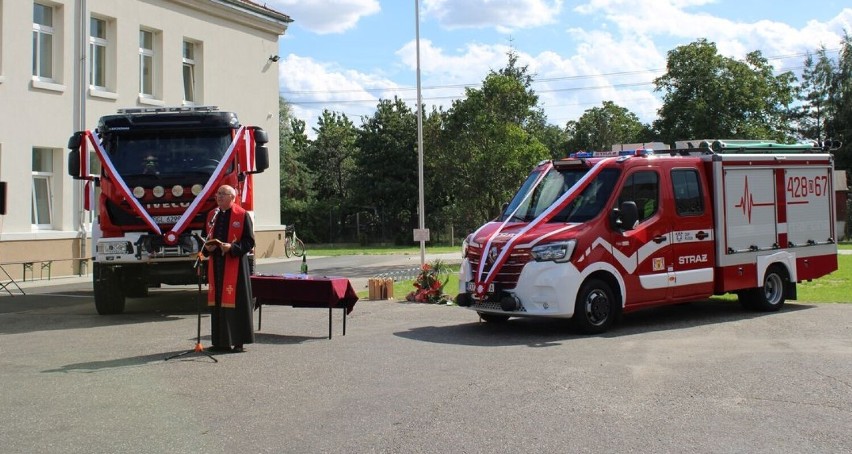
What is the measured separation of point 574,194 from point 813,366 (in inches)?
157

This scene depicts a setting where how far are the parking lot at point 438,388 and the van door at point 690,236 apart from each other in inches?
23.5

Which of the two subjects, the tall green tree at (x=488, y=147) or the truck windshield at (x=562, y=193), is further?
the tall green tree at (x=488, y=147)

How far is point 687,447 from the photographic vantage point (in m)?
5.75

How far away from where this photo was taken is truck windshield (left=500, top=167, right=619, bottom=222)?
11328mm

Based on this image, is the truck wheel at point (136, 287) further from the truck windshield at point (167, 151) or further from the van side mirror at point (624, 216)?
the van side mirror at point (624, 216)

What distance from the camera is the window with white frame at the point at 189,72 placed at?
95.7 feet

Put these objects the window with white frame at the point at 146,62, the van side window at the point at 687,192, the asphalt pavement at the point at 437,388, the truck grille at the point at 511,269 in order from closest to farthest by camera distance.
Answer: the asphalt pavement at the point at 437,388
the truck grille at the point at 511,269
the van side window at the point at 687,192
the window with white frame at the point at 146,62

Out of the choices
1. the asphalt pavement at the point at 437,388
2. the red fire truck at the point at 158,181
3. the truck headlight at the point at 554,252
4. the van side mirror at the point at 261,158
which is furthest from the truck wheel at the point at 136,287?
the truck headlight at the point at 554,252

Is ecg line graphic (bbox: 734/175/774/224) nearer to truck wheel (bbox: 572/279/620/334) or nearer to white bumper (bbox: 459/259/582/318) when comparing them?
truck wheel (bbox: 572/279/620/334)

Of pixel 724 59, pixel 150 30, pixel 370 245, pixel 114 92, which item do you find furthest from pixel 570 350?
pixel 724 59

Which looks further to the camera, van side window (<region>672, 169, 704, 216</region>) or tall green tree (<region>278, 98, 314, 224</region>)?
tall green tree (<region>278, 98, 314, 224</region>)

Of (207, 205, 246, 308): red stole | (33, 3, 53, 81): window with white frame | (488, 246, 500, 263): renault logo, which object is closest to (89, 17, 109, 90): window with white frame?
(33, 3, 53, 81): window with white frame

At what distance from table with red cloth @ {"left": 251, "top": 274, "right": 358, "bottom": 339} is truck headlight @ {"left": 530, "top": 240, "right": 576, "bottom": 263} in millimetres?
2544

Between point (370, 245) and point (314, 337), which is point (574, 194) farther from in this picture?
point (370, 245)
